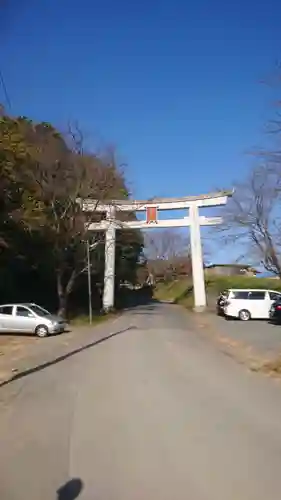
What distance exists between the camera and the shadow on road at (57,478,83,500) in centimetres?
452

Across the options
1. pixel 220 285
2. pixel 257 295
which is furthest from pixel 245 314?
pixel 220 285

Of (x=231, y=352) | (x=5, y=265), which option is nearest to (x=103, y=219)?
(x=5, y=265)

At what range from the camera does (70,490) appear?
15.4 feet

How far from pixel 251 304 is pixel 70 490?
29.0 metres

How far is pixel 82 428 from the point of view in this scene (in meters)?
7.02

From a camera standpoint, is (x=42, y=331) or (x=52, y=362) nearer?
(x=52, y=362)

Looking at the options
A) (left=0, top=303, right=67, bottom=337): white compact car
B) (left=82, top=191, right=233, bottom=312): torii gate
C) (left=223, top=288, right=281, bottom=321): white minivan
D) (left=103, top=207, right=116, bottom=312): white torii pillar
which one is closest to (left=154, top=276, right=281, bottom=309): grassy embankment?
(left=82, top=191, right=233, bottom=312): torii gate

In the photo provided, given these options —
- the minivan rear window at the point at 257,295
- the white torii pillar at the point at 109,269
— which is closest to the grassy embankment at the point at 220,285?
the white torii pillar at the point at 109,269

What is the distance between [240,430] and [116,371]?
6.36 m

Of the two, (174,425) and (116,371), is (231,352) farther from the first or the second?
(174,425)

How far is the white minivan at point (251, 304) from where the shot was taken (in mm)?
32625

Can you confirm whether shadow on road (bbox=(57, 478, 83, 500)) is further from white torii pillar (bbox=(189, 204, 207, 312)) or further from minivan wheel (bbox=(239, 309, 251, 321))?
white torii pillar (bbox=(189, 204, 207, 312))

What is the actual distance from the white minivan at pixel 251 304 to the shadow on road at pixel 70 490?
2870 centimetres

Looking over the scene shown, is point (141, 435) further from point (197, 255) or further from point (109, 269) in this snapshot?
point (197, 255)
